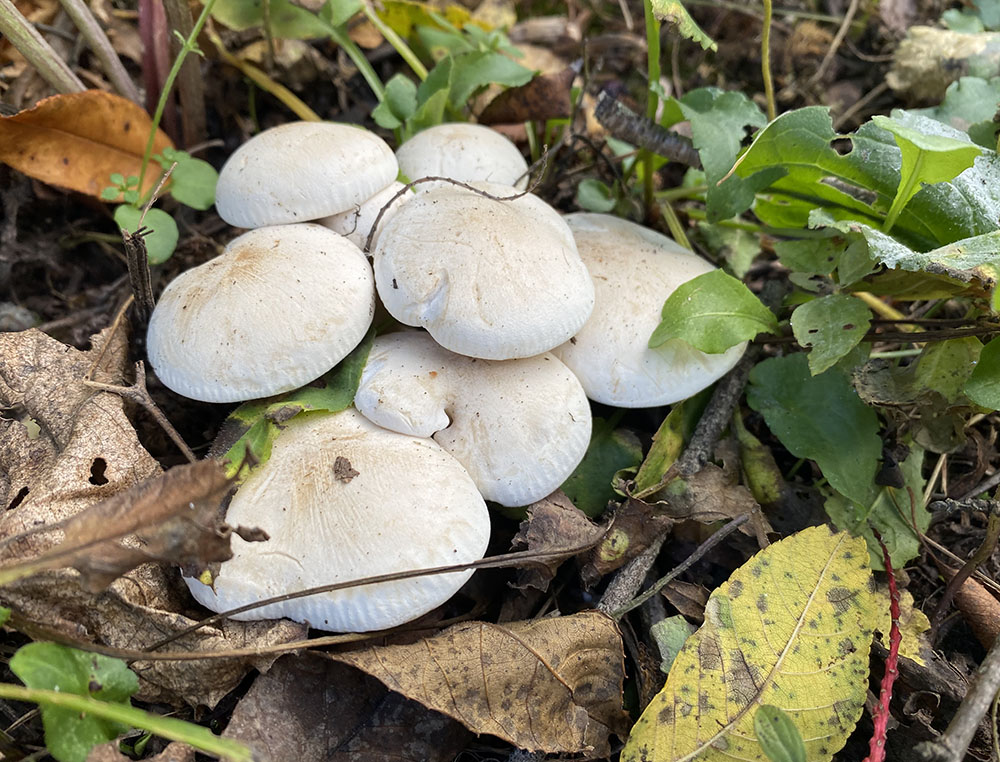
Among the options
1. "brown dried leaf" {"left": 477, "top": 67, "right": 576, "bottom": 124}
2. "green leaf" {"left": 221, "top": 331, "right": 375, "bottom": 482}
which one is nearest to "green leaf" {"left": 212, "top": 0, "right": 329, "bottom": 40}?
"brown dried leaf" {"left": 477, "top": 67, "right": 576, "bottom": 124}

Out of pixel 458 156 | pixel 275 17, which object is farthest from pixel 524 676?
pixel 275 17

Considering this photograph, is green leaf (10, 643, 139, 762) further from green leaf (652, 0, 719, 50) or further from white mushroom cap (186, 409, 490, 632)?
green leaf (652, 0, 719, 50)

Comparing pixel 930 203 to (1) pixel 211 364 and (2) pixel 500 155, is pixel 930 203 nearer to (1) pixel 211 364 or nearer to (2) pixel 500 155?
(2) pixel 500 155

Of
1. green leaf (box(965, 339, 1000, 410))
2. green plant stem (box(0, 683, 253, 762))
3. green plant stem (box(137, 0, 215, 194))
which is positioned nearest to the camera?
green plant stem (box(0, 683, 253, 762))

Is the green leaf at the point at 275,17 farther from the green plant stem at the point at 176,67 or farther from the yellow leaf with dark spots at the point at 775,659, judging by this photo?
the yellow leaf with dark spots at the point at 775,659

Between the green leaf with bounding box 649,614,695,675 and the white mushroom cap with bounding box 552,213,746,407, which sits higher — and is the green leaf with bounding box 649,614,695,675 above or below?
below

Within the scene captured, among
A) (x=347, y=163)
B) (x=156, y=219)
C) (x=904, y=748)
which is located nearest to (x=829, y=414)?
(x=904, y=748)

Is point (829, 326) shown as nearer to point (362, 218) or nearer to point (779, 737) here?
point (779, 737)
